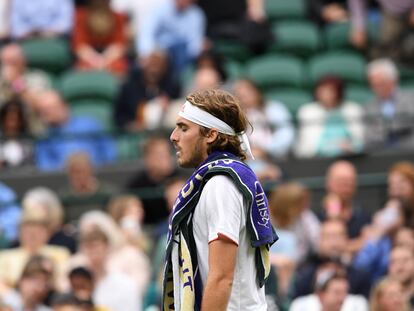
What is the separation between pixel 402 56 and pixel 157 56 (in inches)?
119

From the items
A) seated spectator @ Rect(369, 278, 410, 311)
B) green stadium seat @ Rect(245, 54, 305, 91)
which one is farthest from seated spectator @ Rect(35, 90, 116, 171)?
seated spectator @ Rect(369, 278, 410, 311)

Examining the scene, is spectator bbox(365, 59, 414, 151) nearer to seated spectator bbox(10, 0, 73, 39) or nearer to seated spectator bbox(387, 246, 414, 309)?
seated spectator bbox(387, 246, 414, 309)

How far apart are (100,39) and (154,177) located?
3570 millimetres

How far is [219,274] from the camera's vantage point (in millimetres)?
5512

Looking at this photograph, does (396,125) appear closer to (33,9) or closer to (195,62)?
(195,62)

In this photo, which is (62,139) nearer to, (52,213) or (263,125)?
(52,213)

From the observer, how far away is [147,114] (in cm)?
1460

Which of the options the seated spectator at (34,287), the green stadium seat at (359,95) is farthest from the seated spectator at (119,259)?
the green stadium seat at (359,95)

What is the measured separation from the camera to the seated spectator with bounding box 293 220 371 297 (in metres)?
10.7

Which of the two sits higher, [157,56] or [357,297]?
[157,56]

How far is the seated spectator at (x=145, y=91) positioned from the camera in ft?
48.3

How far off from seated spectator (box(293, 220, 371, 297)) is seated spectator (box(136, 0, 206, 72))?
16.7ft

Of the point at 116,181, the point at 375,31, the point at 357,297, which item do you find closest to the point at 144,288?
the point at 357,297

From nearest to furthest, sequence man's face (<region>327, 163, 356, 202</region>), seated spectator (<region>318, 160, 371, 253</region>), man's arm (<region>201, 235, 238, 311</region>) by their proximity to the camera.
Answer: man's arm (<region>201, 235, 238, 311</region>) < seated spectator (<region>318, 160, 371, 253</region>) < man's face (<region>327, 163, 356, 202</region>)
